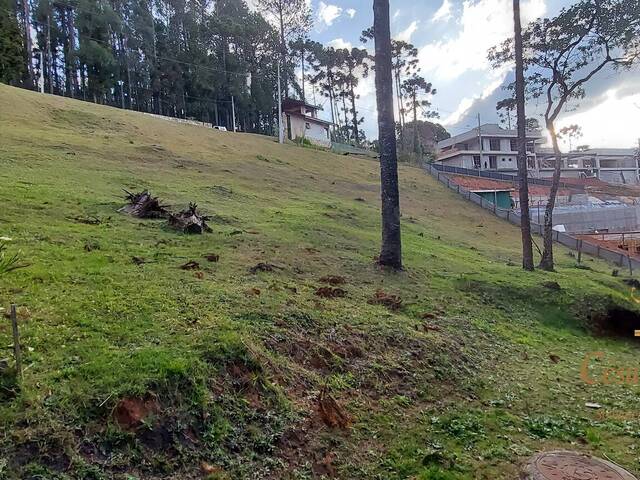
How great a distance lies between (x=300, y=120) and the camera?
43906 mm

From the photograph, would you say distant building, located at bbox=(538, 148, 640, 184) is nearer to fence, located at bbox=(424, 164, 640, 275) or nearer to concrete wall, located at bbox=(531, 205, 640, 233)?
concrete wall, located at bbox=(531, 205, 640, 233)

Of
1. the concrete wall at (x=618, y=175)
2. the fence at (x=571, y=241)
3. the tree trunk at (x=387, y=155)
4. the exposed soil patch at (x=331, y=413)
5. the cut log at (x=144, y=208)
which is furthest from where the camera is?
the concrete wall at (x=618, y=175)

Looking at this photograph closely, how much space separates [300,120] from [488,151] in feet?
76.5

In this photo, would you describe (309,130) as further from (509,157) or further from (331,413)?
(331,413)

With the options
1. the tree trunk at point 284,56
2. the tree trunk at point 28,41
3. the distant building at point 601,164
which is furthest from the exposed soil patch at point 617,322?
the distant building at point 601,164

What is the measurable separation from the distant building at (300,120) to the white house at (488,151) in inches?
685

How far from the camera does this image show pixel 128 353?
3.56m

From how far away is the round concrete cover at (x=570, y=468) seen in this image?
3311 millimetres

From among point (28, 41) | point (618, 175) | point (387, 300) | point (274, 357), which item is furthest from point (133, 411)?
point (618, 175)

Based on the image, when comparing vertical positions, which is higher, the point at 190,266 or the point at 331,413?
the point at 190,266

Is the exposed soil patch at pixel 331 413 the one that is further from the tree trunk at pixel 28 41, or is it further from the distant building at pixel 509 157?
the distant building at pixel 509 157

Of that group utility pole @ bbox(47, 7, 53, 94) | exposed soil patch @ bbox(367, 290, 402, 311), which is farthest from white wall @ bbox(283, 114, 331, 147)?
exposed soil patch @ bbox(367, 290, 402, 311)

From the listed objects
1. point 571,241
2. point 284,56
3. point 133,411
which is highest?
point 284,56

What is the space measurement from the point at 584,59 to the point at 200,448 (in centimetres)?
1605
